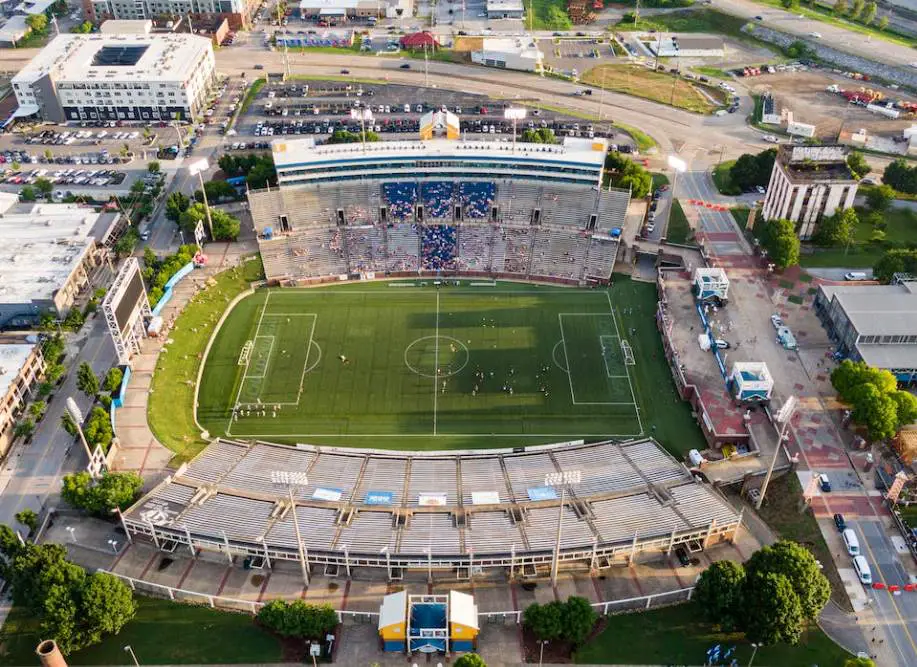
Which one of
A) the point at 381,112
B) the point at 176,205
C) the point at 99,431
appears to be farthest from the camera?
the point at 381,112

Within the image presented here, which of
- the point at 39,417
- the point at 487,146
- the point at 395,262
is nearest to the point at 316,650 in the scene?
the point at 39,417

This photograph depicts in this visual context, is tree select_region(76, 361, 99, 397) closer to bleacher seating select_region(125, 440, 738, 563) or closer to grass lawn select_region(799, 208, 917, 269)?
bleacher seating select_region(125, 440, 738, 563)

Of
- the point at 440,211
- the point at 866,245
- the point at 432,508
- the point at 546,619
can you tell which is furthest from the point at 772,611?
the point at 866,245

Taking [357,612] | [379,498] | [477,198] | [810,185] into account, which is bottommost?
[357,612]

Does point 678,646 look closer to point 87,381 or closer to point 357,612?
point 357,612

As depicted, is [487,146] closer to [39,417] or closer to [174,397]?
[174,397]

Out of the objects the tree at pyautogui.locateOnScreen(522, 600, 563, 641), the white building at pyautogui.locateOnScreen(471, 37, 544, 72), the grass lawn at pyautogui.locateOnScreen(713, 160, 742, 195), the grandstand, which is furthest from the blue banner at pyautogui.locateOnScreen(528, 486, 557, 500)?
the white building at pyautogui.locateOnScreen(471, 37, 544, 72)
